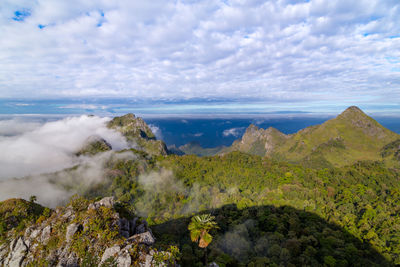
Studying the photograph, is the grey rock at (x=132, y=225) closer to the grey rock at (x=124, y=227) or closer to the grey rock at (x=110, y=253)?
the grey rock at (x=124, y=227)

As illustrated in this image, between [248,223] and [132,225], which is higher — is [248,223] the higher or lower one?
the lower one

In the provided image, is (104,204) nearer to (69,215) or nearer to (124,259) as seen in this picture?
(69,215)

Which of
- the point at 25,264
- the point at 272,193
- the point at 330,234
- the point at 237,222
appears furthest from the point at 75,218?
the point at 272,193

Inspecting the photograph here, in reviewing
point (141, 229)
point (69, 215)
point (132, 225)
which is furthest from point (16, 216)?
point (141, 229)

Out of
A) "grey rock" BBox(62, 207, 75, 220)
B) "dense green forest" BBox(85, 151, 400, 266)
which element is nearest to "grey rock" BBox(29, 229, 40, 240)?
"grey rock" BBox(62, 207, 75, 220)

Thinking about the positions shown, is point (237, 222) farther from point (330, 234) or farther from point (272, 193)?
point (272, 193)

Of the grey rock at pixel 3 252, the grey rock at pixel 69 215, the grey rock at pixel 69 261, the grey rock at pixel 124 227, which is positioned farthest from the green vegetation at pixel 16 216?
the grey rock at pixel 124 227
